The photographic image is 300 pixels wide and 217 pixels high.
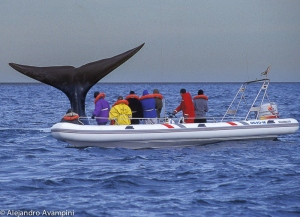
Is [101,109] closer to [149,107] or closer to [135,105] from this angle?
[135,105]

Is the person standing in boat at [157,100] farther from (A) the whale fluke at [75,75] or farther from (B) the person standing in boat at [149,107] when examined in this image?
(A) the whale fluke at [75,75]

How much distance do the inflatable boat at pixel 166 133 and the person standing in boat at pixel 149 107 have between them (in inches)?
14.2

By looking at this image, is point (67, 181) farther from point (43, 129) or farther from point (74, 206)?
point (43, 129)

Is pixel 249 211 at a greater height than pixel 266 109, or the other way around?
pixel 266 109

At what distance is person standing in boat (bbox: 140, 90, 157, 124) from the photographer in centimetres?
2047

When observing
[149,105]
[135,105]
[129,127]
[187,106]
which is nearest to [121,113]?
[129,127]

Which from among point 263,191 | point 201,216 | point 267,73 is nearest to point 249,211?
point 201,216

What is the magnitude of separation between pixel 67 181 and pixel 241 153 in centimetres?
641

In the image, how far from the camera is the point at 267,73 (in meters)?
21.7

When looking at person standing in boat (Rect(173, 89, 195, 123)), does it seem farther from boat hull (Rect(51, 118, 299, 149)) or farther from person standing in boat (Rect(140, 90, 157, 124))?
person standing in boat (Rect(140, 90, 157, 124))

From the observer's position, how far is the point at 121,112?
19.9 meters

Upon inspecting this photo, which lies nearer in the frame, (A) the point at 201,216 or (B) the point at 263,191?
(A) the point at 201,216

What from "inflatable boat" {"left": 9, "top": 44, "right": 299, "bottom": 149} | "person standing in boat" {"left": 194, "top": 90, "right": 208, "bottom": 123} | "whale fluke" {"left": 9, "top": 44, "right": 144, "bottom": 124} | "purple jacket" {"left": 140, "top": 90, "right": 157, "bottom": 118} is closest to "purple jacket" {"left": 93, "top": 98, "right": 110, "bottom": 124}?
"inflatable boat" {"left": 9, "top": 44, "right": 299, "bottom": 149}

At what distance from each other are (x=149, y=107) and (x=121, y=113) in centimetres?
102
